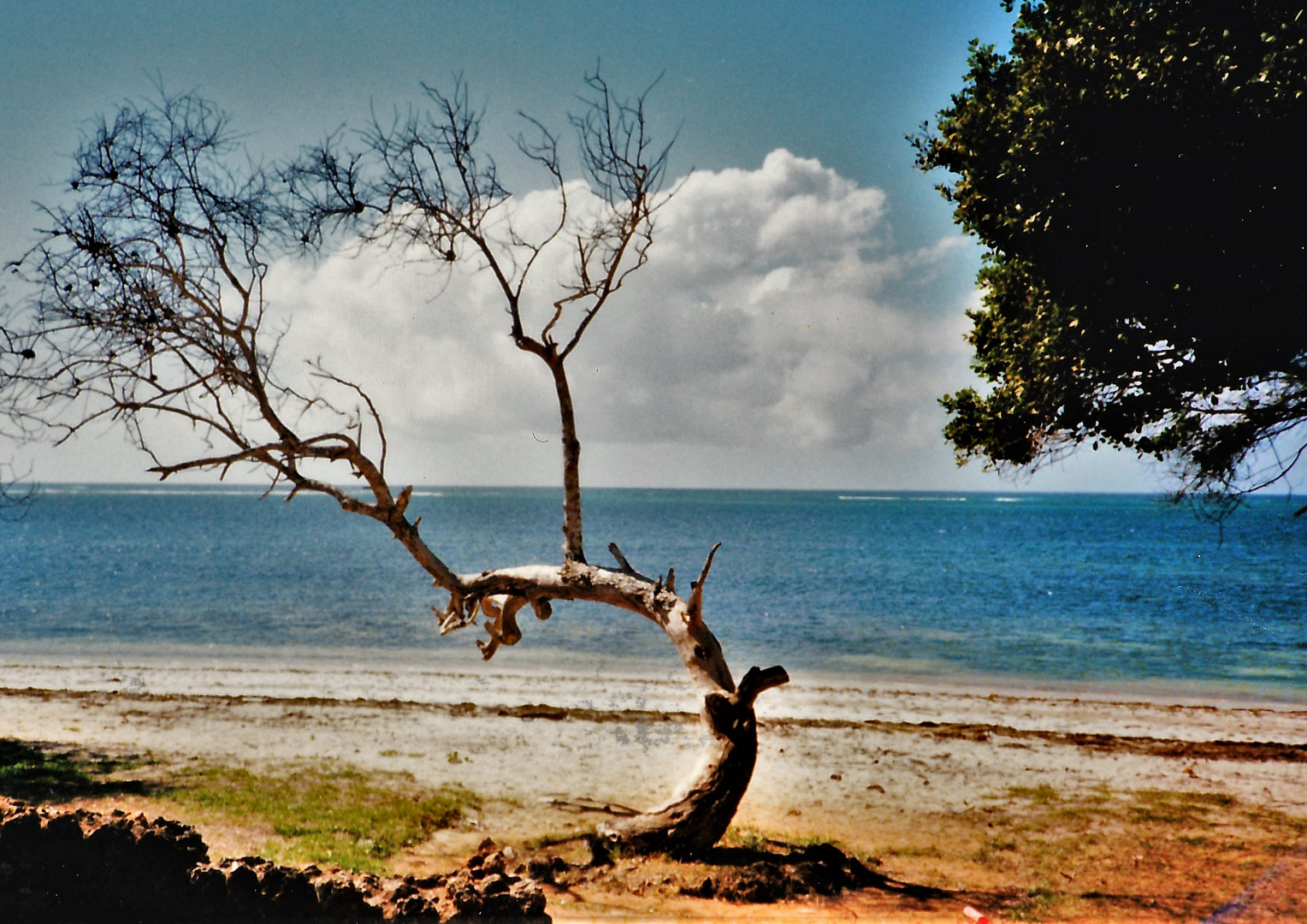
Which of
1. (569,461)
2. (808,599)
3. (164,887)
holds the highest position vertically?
(569,461)

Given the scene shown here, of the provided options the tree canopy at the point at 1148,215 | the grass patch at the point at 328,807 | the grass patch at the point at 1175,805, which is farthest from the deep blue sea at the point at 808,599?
the grass patch at the point at 328,807

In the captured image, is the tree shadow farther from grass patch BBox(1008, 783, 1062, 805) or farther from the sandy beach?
grass patch BBox(1008, 783, 1062, 805)

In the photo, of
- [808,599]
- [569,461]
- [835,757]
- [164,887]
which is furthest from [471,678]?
[808,599]

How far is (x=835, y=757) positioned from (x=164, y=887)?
9681mm

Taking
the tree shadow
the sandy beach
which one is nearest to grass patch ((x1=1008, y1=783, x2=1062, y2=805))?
the sandy beach

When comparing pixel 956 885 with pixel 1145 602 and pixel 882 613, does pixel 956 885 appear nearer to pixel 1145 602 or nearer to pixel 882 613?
pixel 882 613

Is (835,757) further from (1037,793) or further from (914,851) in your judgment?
(914,851)

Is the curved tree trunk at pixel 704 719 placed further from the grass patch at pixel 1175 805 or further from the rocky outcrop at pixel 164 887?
the grass patch at pixel 1175 805

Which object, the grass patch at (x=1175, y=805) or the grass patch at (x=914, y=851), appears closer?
the grass patch at (x=914, y=851)

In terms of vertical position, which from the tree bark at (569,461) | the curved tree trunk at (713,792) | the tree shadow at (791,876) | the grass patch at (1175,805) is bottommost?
the grass patch at (1175,805)

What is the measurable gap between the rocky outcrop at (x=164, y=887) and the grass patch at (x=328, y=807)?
3.20m

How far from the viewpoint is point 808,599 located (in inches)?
1533

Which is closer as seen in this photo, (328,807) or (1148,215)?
(1148,215)

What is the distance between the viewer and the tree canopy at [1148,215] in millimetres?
7355
